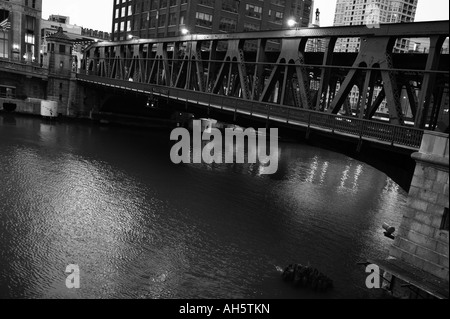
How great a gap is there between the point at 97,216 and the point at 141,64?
36.5 m

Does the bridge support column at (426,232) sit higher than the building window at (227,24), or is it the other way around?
the building window at (227,24)

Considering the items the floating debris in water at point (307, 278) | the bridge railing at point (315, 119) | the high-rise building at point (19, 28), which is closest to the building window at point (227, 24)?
the high-rise building at point (19, 28)

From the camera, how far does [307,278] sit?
18.0 metres

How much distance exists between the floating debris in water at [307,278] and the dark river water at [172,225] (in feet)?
1.36

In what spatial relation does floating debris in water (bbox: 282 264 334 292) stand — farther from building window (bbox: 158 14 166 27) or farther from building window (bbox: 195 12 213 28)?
building window (bbox: 158 14 166 27)

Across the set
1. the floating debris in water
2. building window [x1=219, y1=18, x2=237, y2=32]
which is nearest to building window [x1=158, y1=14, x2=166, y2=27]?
building window [x1=219, y1=18, x2=237, y2=32]

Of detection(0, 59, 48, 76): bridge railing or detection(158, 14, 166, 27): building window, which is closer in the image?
detection(0, 59, 48, 76): bridge railing

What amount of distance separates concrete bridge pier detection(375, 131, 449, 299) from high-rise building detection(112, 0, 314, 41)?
8036 cm

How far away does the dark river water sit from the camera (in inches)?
687

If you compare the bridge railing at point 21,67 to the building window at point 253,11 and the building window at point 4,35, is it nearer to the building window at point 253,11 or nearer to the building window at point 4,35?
the building window at point 4,35

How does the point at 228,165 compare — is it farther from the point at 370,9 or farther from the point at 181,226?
the point at 370,9

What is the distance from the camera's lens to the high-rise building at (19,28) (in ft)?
288
